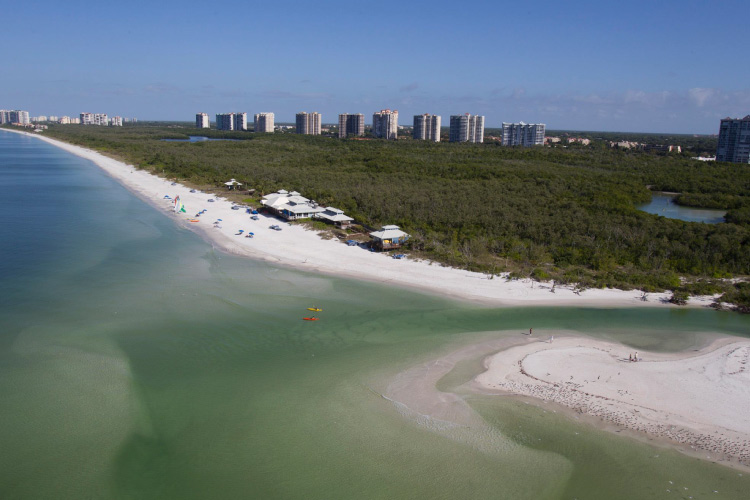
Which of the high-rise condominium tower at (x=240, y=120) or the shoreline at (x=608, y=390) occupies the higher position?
the high-rise condominium tower at (x=240, y=120)

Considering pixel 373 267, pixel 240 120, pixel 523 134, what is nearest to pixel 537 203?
pixel 373 267

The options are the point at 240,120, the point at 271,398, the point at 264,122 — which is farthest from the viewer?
the point at 240,120

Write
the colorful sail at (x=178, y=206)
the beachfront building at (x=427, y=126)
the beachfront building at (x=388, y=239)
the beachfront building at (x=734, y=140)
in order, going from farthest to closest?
the beachfront building at (x=427, y=126) → the beachfront building at (x=734, y=140) → the colorful sail at (x=178, y=206) → the beachfront building at (x=388, y=239)

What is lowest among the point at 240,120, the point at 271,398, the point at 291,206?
the point at 271,398

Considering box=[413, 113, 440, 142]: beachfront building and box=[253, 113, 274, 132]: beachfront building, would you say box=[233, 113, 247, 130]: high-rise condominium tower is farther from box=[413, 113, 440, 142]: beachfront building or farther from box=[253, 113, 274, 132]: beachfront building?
box=[413, 113, 440, 142]: beachfront building

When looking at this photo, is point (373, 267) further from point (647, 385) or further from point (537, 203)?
point (537, 203)

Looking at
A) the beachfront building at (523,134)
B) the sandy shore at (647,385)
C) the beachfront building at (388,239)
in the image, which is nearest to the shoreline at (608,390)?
the sandy shore at (647,385)

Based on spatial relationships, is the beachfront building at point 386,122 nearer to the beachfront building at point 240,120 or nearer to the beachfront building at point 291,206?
the beachfront building at point 240,120
